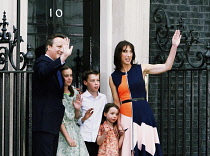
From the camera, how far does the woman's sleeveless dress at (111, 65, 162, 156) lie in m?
9.20

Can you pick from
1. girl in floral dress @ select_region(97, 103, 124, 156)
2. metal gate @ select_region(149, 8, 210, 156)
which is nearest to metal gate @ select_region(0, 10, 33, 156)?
girl in floral dress @ select_region(97, 103, 124, 156)

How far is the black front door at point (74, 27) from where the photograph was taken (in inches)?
394

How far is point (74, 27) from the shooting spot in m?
10.3

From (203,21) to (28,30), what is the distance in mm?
2583

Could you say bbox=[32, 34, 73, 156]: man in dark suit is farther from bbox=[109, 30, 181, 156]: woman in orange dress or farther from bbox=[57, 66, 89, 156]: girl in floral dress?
bbox=[109, 30, 181, 156]: woman in orange dress

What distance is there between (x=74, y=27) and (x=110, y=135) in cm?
175

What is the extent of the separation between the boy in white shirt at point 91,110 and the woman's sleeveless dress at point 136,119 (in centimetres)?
27

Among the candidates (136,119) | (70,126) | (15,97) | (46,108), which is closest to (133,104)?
(136,119)

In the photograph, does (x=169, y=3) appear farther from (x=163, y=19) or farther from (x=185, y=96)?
(x=185, y=96)

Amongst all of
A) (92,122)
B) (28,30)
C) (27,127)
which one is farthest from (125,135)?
(28,30)

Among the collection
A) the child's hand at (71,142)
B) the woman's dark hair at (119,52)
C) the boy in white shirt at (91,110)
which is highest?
the woman's dark hair at (119,52)

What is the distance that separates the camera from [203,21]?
36.0ft

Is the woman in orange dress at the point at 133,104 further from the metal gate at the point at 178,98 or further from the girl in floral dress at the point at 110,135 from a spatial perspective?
the metal gate at the point at 178,98

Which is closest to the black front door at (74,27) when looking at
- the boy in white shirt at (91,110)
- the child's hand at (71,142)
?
the boy in white shirt at (91,110)
